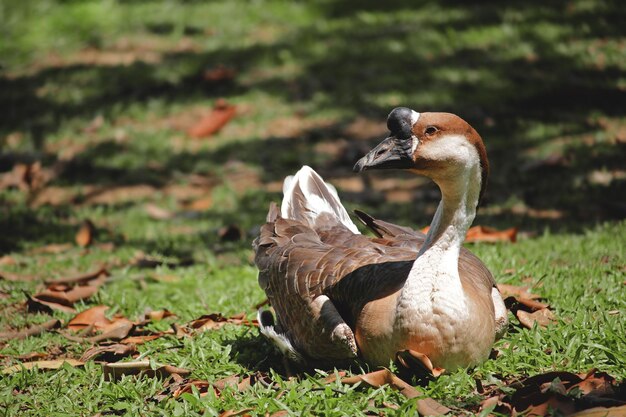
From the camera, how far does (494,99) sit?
1005cm

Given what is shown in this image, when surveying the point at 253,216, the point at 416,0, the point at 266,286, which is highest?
the point at 416,0

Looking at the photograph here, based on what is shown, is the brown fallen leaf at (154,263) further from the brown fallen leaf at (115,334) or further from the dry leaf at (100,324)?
the brown fallen leaf at (115,334)

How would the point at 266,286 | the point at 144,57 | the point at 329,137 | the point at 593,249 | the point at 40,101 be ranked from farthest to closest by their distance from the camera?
the point at 144,57 → the point at 40,101 → the point at 329,137 → the point at 593,249 → the point at 266,286

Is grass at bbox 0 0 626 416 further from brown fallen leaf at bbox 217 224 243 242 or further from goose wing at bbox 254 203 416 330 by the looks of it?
goose wing at bbox 254 203 416 330

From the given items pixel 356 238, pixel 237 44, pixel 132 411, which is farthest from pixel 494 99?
pixel 132 411

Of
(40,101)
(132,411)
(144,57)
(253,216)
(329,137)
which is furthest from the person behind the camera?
(144,57)

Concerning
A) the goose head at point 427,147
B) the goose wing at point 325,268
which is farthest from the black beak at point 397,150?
the goose wing at point 325,268

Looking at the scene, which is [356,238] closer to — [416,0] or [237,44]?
[237,44]

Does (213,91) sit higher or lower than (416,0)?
lower

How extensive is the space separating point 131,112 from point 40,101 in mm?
1316

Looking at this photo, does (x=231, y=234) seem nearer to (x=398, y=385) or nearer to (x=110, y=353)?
(x=110, y=353)

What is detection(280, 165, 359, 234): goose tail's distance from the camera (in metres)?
5.50

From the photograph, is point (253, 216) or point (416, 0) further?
point (416, 0)

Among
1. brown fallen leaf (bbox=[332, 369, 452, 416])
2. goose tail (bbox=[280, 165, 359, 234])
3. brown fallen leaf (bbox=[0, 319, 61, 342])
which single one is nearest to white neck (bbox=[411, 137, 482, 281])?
Answer: brown fallen leaf (bbox=[332, 369, 452, 416])
